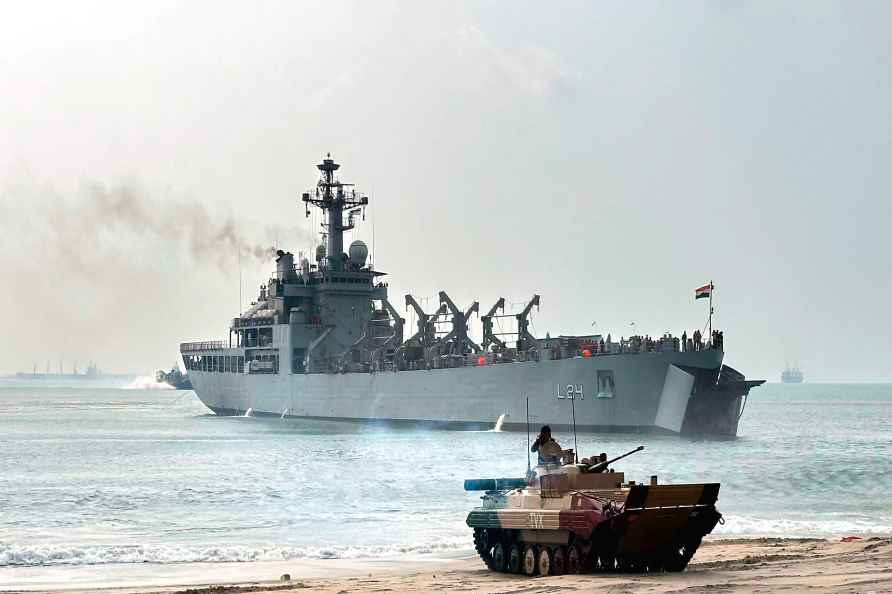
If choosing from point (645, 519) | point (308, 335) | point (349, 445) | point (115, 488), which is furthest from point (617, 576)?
point (308, 335)

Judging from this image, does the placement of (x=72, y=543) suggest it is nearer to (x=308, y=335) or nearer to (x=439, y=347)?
(x=439, y=347)

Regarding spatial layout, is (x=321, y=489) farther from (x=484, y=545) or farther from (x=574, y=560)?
(x=574, y=560)

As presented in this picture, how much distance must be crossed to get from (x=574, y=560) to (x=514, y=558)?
5.35 ft

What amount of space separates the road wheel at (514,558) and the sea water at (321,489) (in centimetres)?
460

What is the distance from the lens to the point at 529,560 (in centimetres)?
1828

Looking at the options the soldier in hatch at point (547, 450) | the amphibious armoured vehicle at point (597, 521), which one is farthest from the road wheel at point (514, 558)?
the soldier in hatch at point (547, 450)

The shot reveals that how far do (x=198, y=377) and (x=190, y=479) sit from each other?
60.3 m

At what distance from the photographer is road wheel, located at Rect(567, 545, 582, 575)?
17.2 meters

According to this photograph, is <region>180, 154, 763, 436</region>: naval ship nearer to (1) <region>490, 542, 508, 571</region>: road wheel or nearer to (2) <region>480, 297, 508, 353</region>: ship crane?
(2) <region>480, 297, 508, 353</region>: ship crane

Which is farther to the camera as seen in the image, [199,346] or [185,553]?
[199,346]

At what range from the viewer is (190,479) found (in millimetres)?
39094


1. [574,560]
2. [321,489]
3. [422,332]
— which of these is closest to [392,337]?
[422,332]

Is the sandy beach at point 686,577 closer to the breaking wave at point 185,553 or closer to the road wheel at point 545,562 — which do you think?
the road wheel at point 545,562

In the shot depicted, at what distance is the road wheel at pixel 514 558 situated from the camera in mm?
18594
